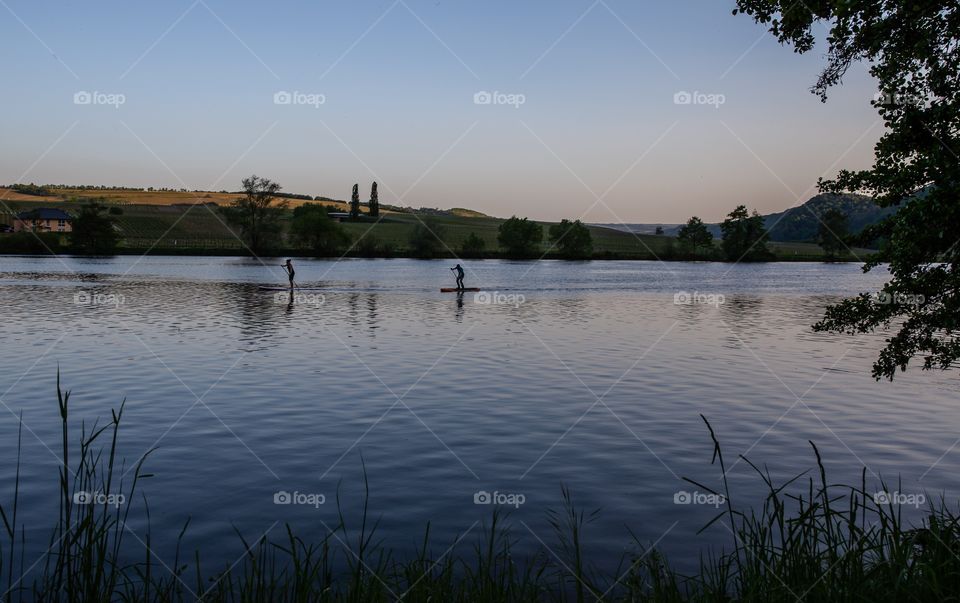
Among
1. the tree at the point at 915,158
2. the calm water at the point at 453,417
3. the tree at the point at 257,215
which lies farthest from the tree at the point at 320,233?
the tree at the point at 915,158

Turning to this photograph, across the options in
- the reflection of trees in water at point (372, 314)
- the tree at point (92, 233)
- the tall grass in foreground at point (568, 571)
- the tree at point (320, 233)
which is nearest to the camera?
the tall grass in foreground at point (568, 571)

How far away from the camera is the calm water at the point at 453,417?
474 inches

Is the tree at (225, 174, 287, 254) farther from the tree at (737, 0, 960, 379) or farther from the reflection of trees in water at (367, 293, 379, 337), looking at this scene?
the tree at (737, 0, 960, 379)

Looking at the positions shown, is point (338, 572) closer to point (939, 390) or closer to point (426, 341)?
point (939, 390)

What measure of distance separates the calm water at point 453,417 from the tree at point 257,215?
435 ft

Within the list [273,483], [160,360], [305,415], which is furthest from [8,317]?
[273,483]

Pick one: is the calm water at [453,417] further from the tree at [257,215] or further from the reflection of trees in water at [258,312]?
the tree at [257,215]

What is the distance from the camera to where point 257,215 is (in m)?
176

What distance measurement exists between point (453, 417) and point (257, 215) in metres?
166

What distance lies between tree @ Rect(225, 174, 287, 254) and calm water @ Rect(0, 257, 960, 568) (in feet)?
435

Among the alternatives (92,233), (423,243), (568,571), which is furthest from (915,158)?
(92,233)

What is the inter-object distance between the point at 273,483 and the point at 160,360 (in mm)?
15303

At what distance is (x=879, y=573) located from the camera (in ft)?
23.2

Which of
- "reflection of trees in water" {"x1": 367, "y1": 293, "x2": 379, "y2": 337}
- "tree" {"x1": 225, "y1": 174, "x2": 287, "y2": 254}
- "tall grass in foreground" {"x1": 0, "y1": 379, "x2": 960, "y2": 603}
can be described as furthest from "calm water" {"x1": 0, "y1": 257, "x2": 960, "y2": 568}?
"tree" {"x1": 225, "y1": 174, "x2": 287, "y2": 254}
